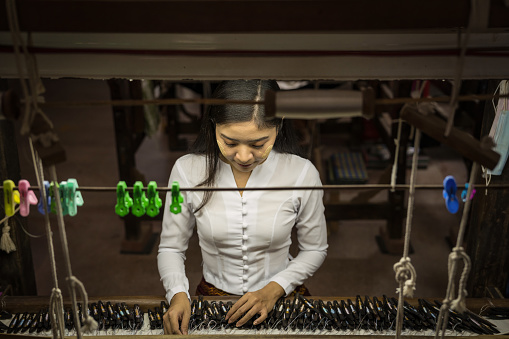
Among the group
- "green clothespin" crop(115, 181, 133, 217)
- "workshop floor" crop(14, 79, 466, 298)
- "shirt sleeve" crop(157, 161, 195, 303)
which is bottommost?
"workshop floor" crop(14, 79, 466, 298)

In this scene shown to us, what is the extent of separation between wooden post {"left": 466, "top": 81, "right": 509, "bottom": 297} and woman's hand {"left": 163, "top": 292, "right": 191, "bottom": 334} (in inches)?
47.6

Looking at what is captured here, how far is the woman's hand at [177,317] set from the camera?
182cm

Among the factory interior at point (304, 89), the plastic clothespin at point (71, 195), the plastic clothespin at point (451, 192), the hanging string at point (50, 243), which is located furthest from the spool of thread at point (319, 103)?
the plastic clothespin at point (71, 195)

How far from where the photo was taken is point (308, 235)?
7.19ft

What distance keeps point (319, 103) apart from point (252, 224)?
1.09 metres

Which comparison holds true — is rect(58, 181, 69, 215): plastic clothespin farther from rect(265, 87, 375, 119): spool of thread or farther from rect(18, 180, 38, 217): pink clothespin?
rect(265, 87, 375, 119): spool of thread

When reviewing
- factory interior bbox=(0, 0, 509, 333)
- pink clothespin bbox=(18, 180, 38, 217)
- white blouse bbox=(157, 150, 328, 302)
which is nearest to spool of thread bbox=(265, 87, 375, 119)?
factory interior bbox=(0, 0, 509, 333)

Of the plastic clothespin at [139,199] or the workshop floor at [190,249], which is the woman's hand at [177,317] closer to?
the plastic clothespin at [139,199]

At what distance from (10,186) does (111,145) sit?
5.64 meters

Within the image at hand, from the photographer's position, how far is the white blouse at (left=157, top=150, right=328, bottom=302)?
212 cm

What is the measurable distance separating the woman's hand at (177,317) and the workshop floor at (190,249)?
217 cm
